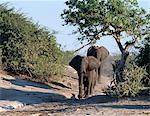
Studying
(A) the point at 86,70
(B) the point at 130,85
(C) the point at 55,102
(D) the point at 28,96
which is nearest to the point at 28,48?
(A) the point at 86,70

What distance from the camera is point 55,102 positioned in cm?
1933

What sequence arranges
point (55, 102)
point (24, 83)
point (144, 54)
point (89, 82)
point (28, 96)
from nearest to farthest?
point (55, 102)
point (28, 96)
point (144, 54)
point (89, 82)
point (24, 83)

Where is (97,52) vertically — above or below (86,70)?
above

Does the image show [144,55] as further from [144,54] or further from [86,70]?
[86,70]

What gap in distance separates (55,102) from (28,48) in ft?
31.7

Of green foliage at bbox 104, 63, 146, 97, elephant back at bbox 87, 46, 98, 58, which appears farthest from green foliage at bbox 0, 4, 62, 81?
green foliage at bbox 104, 63, 146, 97

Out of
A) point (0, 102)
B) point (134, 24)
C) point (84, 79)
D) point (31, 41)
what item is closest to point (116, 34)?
point (134, 24)

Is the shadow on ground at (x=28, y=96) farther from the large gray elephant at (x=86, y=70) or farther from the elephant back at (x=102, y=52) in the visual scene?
the elephant back at (x=102, y=52)

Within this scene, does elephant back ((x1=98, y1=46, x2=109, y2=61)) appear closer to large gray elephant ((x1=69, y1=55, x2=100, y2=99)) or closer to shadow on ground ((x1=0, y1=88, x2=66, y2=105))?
large gray elephant ((x1=69, y1=55, x2=100, y2=99))

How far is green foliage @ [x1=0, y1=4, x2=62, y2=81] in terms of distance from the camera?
92.2 feet

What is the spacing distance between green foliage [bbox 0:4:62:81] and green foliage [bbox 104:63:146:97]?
928 cm

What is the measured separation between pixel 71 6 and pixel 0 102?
548 centimetres

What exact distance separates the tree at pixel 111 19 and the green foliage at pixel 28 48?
6.15 meters

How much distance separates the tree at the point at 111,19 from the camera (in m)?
21.2
